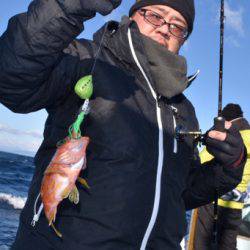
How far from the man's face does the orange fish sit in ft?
4.51

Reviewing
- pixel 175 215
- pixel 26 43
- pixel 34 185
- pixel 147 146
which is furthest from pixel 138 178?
pixel 26 43

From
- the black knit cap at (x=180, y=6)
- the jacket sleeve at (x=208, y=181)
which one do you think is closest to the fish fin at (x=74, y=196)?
the jacket sleeve at (x=208, y=181)

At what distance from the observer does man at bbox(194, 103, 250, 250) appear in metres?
6.08

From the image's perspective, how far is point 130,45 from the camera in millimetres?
2830

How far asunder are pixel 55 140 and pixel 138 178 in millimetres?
641

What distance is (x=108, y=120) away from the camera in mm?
2613

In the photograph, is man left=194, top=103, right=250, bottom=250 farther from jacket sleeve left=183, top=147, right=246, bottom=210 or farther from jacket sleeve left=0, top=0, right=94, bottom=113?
jacket sleeve left=0, top=0, right=94, bottom=113

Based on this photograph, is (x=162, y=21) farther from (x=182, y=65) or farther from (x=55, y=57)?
(x=55, y=57)

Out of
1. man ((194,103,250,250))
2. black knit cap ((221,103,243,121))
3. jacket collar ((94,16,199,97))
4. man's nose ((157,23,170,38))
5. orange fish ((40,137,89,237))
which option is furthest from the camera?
black knit cap ((221,103,243,121))

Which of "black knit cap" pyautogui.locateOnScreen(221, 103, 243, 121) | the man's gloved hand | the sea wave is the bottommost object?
the sea wave

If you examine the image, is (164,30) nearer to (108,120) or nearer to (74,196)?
(108,120)

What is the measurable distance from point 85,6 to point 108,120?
0.82 meters

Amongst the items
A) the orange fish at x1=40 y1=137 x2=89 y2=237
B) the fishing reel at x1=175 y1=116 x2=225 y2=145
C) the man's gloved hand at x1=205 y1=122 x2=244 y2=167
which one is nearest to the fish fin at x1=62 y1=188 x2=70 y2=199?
the orange fish at x1=40 y1=137 x2=89 y2=237

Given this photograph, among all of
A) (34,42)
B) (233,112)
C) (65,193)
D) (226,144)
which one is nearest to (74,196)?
(65,193)
